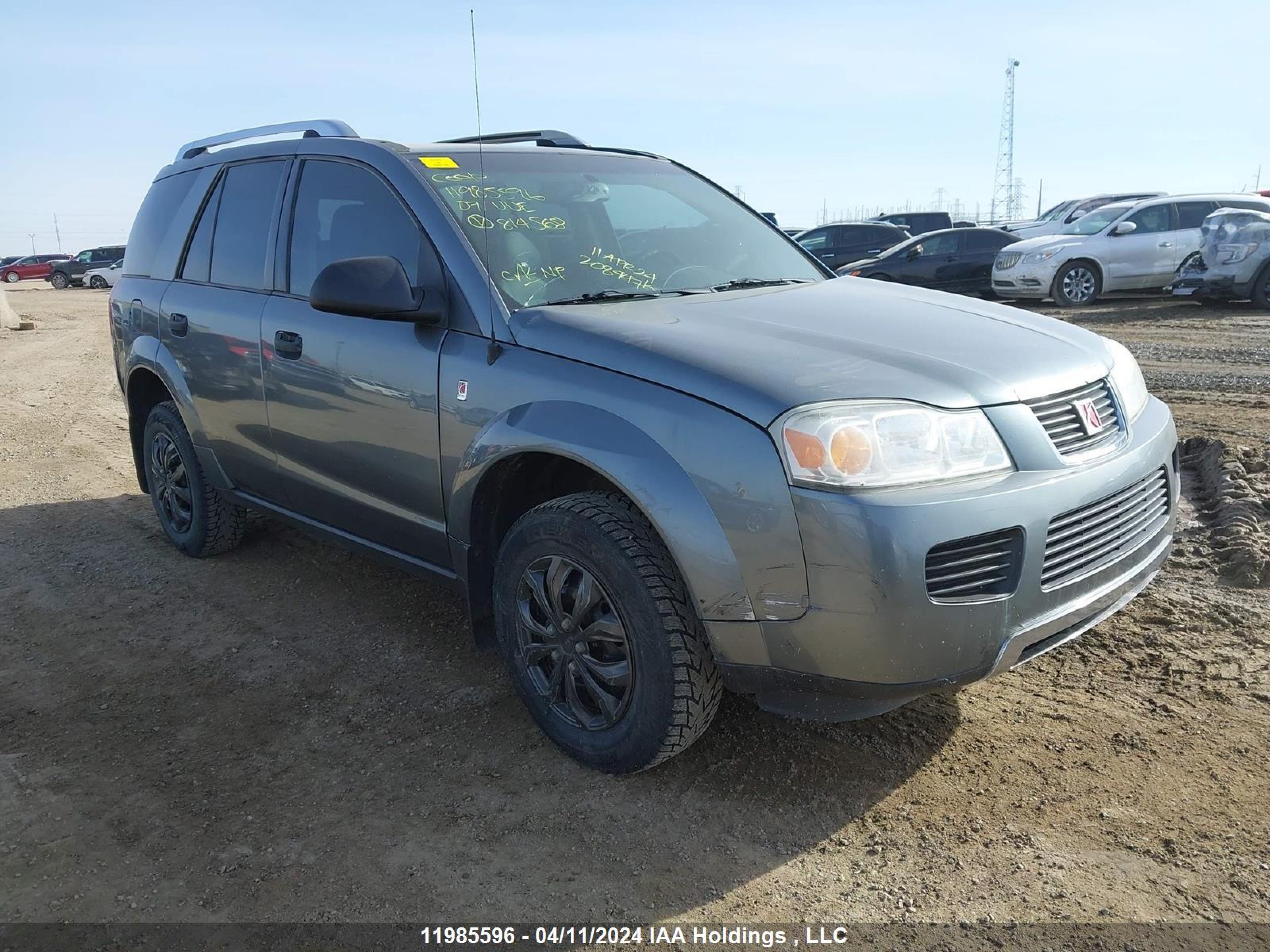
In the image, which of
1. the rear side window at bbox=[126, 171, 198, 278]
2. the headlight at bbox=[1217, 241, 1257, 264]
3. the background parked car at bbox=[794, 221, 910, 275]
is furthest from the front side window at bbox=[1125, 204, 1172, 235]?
the rear side window at bbox=[126, 171, 198, 278]

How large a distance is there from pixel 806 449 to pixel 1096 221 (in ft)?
48.9

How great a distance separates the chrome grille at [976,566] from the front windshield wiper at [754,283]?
1492mm

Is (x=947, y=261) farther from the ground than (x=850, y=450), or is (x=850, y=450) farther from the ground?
(x=947, y=261)

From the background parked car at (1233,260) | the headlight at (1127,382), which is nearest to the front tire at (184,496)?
the headlight at (1127,382)

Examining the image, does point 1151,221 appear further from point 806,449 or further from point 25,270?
point 25,270

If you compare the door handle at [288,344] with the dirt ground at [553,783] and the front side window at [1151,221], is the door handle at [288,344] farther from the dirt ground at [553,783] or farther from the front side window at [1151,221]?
the front side window at [1151,221]

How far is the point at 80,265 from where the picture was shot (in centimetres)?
4134

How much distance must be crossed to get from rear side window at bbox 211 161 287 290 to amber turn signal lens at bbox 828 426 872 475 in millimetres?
2662

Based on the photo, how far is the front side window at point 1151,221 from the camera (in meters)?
14.3

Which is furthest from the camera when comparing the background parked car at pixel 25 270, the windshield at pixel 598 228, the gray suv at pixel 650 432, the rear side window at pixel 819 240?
the background parked car at pixel 25 270

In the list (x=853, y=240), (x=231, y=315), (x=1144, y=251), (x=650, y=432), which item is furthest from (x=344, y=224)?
(x=853, y=240)

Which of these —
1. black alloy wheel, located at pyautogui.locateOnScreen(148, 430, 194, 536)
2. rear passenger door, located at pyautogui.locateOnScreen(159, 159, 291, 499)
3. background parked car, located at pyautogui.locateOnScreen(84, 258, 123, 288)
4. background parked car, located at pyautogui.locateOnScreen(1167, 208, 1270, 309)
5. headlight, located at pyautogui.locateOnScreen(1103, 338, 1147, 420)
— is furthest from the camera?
background parked car, located at pyautogui.locateOnScreen(84, 258, 123, 288)

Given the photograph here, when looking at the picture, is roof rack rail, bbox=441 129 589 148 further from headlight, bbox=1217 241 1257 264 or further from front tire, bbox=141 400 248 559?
headlight, bbox=1217 241 1257 264

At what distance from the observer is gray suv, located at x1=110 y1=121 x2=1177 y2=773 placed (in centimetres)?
240
